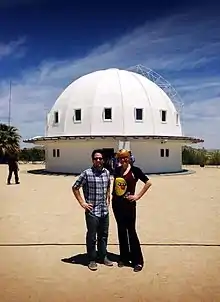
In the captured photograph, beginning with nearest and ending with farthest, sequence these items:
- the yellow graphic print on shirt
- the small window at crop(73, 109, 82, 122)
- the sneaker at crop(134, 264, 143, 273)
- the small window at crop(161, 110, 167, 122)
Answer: the sneaker at crop(134, 264, 143, 273) < the yellow graphic print on shirt < the small window at crop(73, 109, 82, 122) < the small window at crop(161, 110, 167, 122)

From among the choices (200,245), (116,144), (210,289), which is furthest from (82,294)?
(116,144)

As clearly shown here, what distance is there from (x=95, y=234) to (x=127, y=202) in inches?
25.4

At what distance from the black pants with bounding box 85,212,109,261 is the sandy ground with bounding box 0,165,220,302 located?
250 mm

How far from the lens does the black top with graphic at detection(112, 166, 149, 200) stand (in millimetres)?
5441

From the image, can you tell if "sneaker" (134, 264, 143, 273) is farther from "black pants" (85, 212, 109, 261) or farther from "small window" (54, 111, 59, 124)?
"small window" (54, 111, 59, 124)

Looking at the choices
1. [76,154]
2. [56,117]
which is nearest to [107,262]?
[76,154]

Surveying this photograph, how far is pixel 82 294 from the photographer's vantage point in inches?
176

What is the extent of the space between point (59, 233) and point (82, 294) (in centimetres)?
347

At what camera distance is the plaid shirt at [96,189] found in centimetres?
557

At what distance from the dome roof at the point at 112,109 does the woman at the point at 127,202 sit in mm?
22647

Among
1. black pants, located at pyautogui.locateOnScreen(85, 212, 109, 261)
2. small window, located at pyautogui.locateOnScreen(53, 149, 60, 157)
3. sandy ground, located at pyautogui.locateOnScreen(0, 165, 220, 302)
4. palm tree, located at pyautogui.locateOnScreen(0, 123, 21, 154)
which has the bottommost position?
sandy ground, located at pyautogui.locateOnScreen(0, 165, 220, 302)

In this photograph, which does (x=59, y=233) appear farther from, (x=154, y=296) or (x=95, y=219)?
(x=154, y=296)

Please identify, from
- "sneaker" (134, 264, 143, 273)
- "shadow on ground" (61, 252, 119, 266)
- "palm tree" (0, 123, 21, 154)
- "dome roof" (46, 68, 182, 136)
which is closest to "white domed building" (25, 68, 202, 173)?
"dome roof" (46, 68, 182, 136)

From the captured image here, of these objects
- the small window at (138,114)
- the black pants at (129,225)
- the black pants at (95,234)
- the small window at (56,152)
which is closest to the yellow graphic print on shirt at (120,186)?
the black pants at (129,225)
